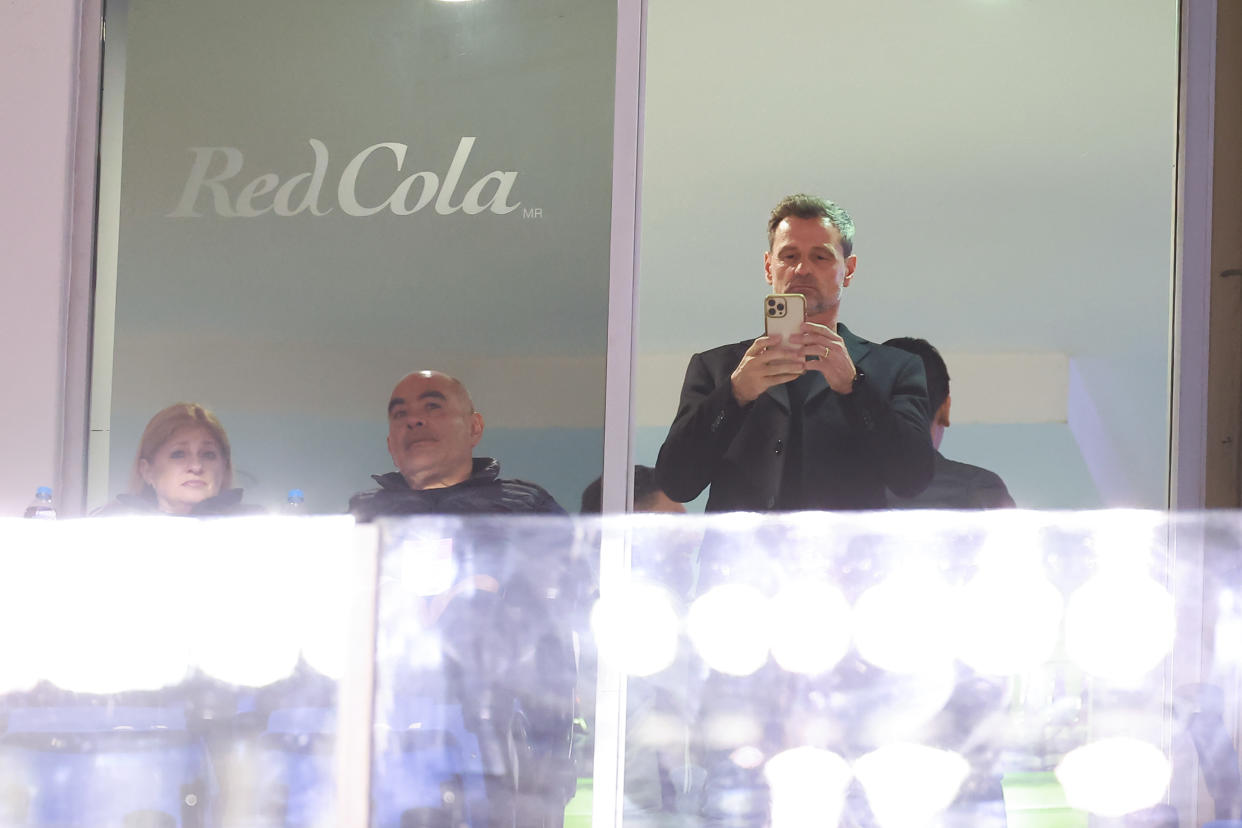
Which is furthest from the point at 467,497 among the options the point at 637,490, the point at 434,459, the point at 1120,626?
the point at 1120,626

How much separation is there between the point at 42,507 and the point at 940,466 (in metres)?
1.69

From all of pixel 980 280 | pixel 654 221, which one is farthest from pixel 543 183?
pixel 980 280

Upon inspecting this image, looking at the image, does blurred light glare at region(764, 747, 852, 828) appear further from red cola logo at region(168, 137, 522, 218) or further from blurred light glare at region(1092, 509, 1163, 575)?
red cola logo at region(168, 137, 522, 218)

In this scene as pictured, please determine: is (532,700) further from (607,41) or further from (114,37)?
(114,37)

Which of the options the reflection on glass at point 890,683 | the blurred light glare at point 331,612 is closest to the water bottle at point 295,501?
the blurred light glare at point 331,612

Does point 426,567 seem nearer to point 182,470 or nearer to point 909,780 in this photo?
point 909,780

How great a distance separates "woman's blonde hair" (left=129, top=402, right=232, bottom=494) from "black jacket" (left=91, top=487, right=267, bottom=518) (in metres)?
0.03

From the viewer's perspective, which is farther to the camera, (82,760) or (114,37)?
(114,37)

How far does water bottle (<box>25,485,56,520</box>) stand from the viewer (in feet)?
6.28

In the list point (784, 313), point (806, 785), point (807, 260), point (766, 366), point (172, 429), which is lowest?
point (806, 785)

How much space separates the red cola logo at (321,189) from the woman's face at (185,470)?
18.3 inches

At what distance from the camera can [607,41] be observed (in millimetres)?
2242

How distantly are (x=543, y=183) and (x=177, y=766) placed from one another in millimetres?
1480

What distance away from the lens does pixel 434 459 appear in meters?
2.28
